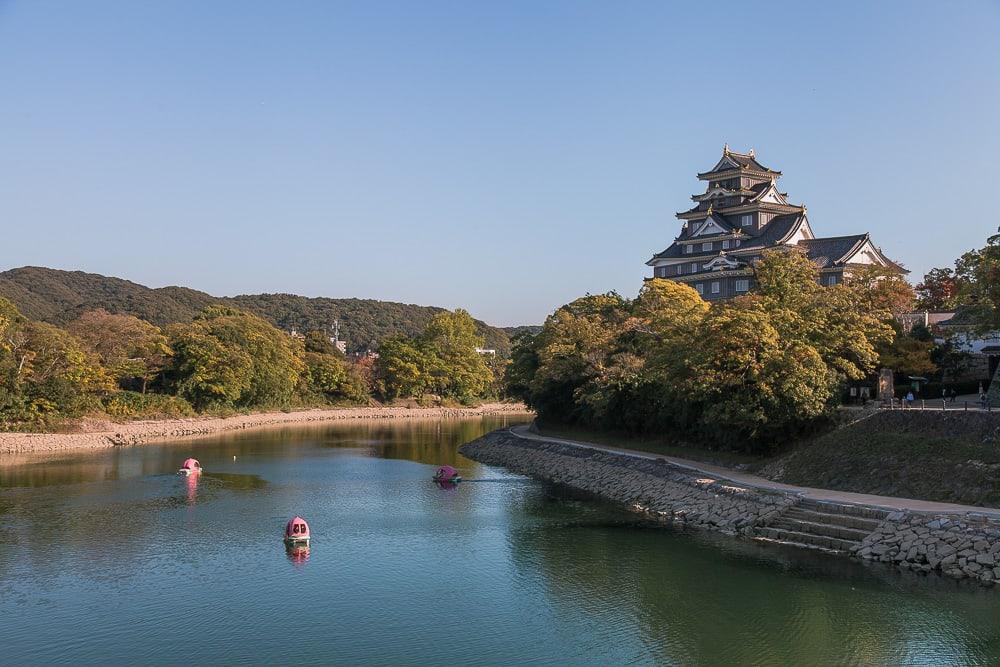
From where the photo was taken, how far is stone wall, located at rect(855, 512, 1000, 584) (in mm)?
18203

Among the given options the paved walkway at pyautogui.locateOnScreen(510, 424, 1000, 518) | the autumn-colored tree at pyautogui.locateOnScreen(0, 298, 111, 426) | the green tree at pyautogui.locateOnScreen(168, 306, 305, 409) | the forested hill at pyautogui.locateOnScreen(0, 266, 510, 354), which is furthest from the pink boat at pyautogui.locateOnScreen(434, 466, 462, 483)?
the forested hill at pyautogui.locateOnScreen(0, 266, 510, 354)

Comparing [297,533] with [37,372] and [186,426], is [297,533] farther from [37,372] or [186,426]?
[186,426]

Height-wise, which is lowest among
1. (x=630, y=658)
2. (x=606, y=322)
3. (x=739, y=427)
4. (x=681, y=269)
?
(x=630, y=658)

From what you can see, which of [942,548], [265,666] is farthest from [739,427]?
[265,666]

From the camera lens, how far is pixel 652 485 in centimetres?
2939

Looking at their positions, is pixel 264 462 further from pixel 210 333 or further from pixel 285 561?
pixel 210 333

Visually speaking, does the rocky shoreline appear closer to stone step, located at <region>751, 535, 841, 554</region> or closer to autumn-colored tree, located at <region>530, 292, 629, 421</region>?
stone step, located at <region>751, 535, 841, 554</region>

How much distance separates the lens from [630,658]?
48.9 feet

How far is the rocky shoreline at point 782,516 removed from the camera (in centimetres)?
1870

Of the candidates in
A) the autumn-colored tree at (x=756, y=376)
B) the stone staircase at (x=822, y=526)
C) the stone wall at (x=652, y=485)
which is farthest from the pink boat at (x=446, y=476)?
the stone staircase at (x=822, y=526)

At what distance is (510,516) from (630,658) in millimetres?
12762

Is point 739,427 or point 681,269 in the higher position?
A: point 681,269

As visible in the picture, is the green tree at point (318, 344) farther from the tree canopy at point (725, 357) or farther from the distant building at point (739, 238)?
the tree canopy at point (725, 357)

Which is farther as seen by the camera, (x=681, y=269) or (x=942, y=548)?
(x=681, y=269)
